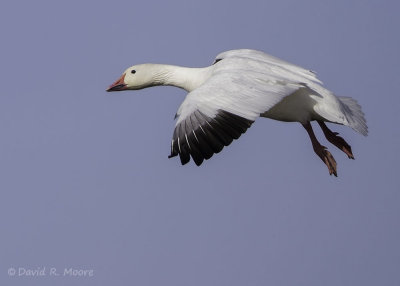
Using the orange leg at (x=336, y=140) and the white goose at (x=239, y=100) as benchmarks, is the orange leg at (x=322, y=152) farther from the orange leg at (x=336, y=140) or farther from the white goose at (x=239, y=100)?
the orange leg at (x=336, y=140)

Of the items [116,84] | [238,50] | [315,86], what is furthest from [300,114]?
[116,84]

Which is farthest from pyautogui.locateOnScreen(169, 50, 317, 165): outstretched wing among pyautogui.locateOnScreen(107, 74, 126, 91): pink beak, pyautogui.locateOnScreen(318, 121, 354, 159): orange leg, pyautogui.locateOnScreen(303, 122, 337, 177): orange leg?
pyautogui.locateOnScreen(107, 74, 126, 91): pink beak

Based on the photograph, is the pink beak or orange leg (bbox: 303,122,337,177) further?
the pink beak

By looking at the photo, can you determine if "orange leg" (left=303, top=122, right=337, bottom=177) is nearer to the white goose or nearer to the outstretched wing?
the white goose

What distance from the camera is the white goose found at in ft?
28.6

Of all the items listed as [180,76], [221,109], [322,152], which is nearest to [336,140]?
[322,152]

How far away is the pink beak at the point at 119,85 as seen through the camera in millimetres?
11508

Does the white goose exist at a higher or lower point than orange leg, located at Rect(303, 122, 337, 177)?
higher

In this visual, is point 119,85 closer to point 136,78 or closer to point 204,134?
point 136,78

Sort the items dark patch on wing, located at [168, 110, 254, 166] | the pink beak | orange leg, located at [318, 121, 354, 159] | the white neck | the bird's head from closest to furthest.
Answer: dark patch on wing, located at [168, 110, 254, 166] → the white neck → orange leg, located at [318, 121, 354, 159] → the bird's head → the pink beak

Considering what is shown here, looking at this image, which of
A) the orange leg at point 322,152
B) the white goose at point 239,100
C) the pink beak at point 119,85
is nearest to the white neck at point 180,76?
the white goose at point 239,100

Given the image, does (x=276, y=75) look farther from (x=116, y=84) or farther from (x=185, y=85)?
(x=116, y=84)

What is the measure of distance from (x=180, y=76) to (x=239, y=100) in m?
2.00

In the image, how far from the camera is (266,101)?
29.5 ft
